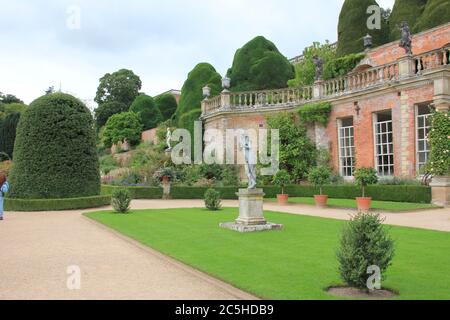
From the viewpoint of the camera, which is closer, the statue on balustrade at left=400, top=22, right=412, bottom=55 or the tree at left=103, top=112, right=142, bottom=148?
the statue on balustrade at left=400, top=22, right=412, bottom=55

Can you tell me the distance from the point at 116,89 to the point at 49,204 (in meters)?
38.8

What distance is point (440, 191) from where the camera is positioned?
49.3ft

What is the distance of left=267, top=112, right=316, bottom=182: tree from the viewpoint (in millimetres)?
21625

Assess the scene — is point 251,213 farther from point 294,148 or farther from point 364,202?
point 294,148

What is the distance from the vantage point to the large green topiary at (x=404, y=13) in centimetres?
2630

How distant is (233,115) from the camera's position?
24.1 meters

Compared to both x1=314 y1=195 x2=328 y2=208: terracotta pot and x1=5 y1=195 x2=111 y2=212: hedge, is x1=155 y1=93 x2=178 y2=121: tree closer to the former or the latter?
x1=5 y1=195 x2=111 y2=212: hedge

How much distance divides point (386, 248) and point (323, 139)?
16.9 meters

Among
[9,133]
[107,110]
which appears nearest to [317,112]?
[9,133]

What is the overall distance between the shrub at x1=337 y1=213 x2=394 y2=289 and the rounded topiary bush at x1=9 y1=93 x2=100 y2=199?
14.8 meters

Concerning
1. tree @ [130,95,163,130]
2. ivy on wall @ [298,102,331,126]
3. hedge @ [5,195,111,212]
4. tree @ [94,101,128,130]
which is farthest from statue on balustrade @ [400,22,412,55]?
tree @ [94,101,128,130]

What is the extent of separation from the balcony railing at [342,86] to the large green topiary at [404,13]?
8.20m
